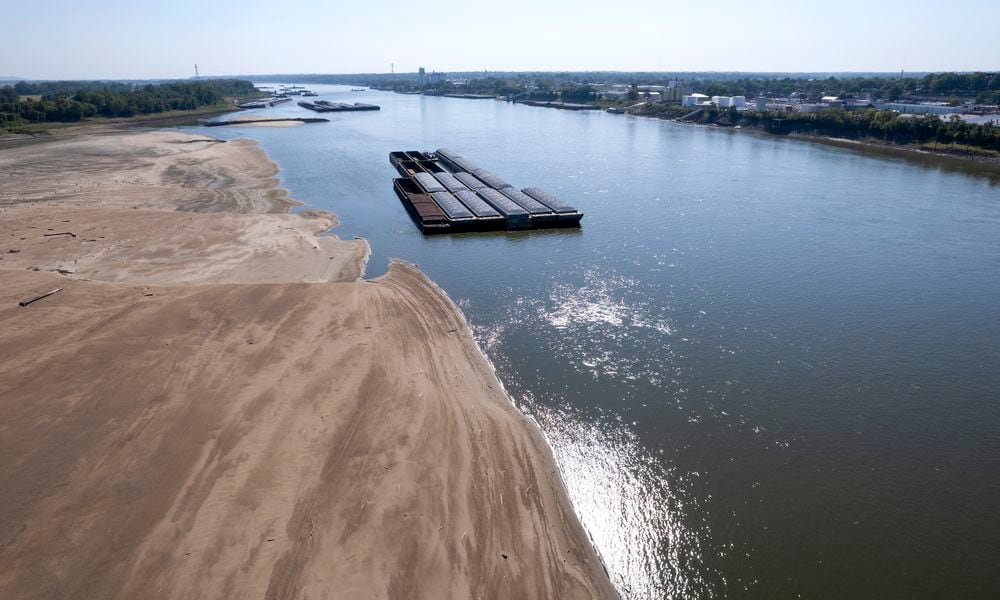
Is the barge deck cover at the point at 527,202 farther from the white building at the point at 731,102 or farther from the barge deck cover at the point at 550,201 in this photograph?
the white building at the point at 731,102

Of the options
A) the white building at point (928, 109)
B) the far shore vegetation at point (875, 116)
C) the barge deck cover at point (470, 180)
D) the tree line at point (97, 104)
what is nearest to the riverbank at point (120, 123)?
the tree line at point (97, 104)

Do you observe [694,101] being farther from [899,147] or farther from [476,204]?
[476,204]

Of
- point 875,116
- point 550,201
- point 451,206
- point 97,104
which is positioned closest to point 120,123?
point 97,104

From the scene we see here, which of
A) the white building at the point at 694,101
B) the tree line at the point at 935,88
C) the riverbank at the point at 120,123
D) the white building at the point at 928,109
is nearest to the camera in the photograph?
the riverbank at the point at 120,123

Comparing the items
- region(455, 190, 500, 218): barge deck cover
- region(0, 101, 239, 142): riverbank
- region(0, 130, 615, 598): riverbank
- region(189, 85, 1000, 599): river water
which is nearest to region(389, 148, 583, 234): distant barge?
region(455, 190, 500, 218): barge deck cover

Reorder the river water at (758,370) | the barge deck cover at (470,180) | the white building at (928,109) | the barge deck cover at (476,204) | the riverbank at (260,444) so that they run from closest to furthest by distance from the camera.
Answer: the riverbank at (260,444) → the river water at (758,370) → the barge deck cover at (476,204) → the barge deck cover at (470,180) → the white building at (928,109)

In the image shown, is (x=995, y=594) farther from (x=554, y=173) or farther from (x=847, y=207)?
(x=554, y=173)

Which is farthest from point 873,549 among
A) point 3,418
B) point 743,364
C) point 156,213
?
point 156,213
